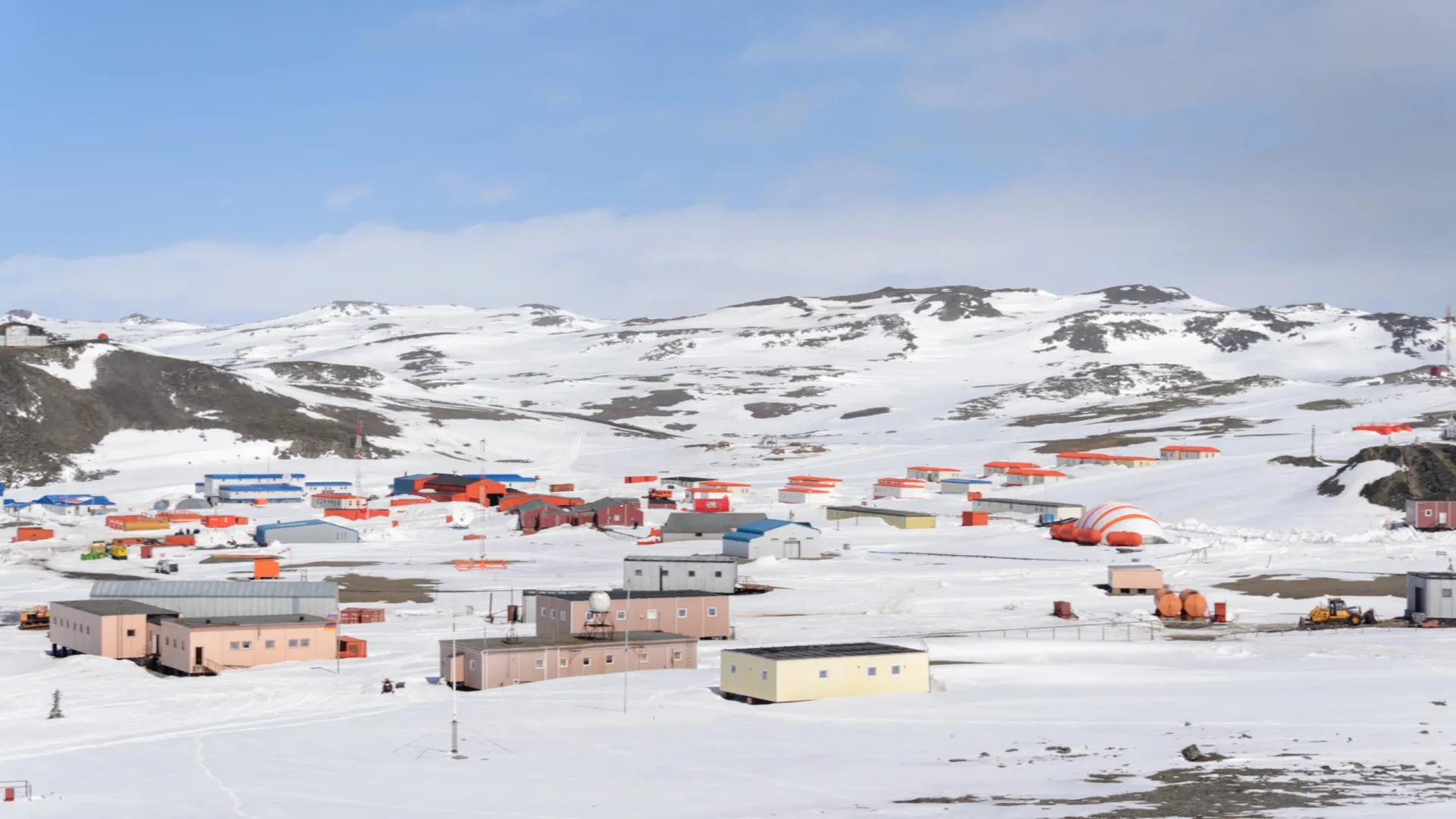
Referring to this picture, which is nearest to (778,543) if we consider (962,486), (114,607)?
(114,607)

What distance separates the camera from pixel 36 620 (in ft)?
206

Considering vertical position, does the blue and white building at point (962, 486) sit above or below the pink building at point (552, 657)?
above

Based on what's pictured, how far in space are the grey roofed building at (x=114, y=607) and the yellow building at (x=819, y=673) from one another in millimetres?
24581

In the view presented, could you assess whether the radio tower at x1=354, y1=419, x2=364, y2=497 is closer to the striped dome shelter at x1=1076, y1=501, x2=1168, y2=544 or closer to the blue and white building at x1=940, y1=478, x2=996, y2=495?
the blue and white building at x1=940, y1=478, x2=996, y2=495

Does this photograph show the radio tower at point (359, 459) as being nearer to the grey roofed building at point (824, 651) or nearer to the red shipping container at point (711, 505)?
the red shipping container at point (711, 505)

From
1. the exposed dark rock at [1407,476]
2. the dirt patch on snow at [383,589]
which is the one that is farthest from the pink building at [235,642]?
the exposed dark rock at [1407,476]

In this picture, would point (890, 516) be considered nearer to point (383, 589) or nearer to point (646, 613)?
point (383, 589)

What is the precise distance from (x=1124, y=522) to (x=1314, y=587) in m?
18.7

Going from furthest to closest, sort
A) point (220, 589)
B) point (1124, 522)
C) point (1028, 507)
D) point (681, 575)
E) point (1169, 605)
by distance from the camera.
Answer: point (1028, 507), point (1124, 522), point (681, 575), point (1169, 605), point (220, 589)

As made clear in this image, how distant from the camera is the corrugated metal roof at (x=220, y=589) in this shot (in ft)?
192

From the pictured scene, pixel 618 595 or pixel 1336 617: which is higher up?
pixel 618 595

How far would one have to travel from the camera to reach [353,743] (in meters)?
36.8

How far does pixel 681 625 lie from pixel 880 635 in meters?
8.09

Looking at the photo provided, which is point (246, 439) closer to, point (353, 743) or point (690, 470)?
point (690, 470)
